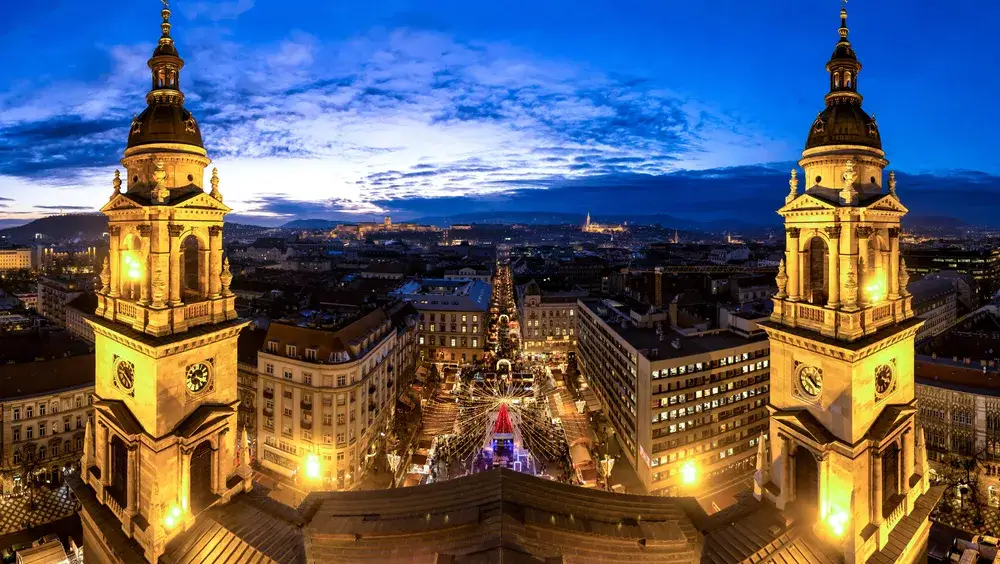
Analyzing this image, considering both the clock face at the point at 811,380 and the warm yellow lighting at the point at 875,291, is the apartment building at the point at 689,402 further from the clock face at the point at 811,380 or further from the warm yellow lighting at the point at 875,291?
the warm yellow lighting at the point at 875,291

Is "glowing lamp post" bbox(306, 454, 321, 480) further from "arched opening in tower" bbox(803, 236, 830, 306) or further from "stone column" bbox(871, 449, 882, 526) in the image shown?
"stone column" bbox(871, 449, 882, 526)

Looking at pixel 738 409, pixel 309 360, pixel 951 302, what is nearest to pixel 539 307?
pixel 738 409

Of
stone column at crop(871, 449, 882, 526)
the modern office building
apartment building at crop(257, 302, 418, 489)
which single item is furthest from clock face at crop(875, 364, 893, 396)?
the modern office building

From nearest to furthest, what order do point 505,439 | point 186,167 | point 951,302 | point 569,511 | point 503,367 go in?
1. point 569,511
2. point 186,167
3. point 505,439
4. point 503,367
5. point 951,302

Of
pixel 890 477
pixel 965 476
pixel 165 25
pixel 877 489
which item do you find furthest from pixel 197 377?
pixel 965 476

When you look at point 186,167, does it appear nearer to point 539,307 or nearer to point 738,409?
point 738,409

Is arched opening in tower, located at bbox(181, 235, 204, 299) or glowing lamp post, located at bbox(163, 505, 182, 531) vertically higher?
arched opening in tower, located at bbox(181, 235, 204, 299)
